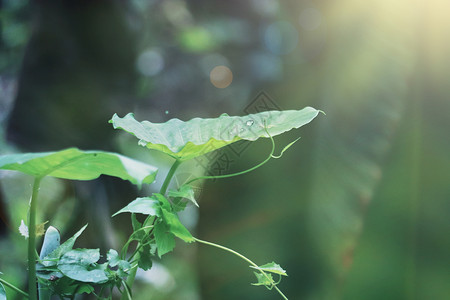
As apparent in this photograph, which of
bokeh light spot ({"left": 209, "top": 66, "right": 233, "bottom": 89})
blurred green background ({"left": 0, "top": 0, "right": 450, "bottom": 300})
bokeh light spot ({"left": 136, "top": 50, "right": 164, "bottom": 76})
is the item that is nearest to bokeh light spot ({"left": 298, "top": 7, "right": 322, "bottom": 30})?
blurred green background ({"left": 0, "top": 0, "right": 450, "bottom": 300})

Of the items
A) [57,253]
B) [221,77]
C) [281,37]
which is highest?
[281,37]

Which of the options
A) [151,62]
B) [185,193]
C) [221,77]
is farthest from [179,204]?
[151,62]

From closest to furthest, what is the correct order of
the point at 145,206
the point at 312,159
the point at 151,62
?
the point at 145,206 → the point at 312,159 → the point at 151,62

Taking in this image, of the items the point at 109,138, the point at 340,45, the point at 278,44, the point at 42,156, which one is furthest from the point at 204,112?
the point at 42,156

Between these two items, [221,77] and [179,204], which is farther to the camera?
[221,77]

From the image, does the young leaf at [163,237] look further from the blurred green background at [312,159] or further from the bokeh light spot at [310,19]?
the bokeh light spot at [310,19]

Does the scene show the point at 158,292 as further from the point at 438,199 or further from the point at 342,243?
the point at 438,199

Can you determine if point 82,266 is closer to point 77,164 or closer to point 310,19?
point 77,164
